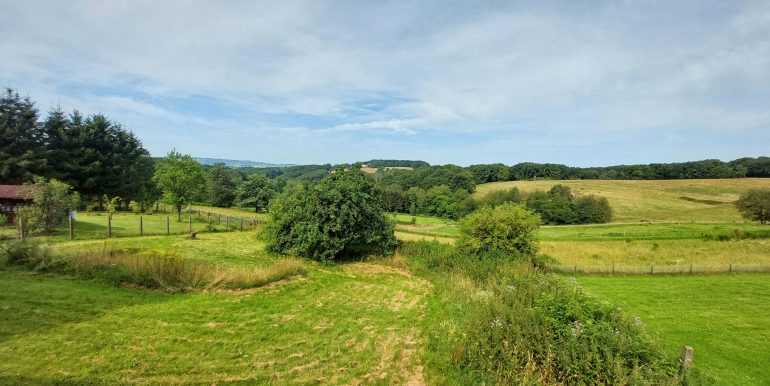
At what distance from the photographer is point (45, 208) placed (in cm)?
1730

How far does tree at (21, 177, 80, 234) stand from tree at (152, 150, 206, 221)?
1225 centimetres

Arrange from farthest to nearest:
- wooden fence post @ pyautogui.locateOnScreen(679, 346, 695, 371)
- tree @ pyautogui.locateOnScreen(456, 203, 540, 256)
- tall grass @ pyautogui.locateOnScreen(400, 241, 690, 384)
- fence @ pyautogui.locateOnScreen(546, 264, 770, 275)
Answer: fence @ pyautogui.locateOnScreen(546, 264, 770, 275) → tree @ pyautogui.locateOnScreen(456, 203, 540, 256) → tall grass @ pyautogui.locateOnScreen(400, 241, 690, 384) → wooden fence post @ pyautogui.locateOnScreen(679, 346, 695, 371)

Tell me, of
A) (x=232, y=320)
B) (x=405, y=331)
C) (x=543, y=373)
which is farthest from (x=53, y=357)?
(x=543, y=373)

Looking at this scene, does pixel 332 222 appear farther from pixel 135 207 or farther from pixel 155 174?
pixel 135 207

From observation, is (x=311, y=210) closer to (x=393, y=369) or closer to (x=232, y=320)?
(x=232, y=320)

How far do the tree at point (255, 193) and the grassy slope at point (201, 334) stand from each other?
1999 inches

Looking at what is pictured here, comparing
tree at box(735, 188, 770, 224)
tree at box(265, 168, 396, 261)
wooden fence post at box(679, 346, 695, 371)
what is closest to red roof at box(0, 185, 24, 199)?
tree at box(265, 168, 396, 261)

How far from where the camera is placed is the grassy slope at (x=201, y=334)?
20.2ft

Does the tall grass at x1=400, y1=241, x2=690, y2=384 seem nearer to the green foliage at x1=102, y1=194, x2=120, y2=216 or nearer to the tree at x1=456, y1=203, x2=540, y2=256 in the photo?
the tree at x1=456, y1=203, x2=540, y2=256

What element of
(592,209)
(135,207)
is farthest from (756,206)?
(135,207)

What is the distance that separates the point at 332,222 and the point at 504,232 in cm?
855

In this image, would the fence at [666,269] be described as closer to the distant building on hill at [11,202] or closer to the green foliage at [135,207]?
the distant building on hill at [11,202]

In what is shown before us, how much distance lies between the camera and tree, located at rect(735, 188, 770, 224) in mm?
38172

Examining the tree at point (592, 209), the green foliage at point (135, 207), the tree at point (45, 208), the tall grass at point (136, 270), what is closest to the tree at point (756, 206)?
the tree at point (592, 209)
